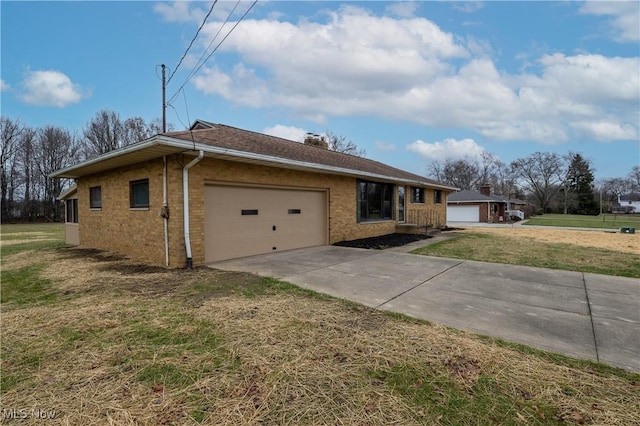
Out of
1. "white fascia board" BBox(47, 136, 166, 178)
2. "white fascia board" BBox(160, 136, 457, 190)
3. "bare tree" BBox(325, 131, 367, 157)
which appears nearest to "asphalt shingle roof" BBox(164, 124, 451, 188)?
"white fascia board" BBox(160, 136, 457, 190)

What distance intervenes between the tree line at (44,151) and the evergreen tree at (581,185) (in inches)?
2414

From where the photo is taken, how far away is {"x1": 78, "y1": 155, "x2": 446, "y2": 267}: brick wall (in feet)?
24.9

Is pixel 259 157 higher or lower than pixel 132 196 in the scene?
higher

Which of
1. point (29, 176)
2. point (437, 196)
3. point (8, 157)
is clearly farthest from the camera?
point (29, 176)

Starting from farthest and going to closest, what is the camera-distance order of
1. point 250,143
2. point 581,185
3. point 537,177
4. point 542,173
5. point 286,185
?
point 537,177
point 542,173
point 581,185
point 286,185
point 250,143

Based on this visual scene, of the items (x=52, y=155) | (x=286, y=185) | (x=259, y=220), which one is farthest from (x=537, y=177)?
(x=52, y=155)

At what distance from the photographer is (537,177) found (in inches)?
2160

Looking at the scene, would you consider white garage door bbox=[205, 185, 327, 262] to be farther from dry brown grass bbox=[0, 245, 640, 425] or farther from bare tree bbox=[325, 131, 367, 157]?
bare tree bbox=[325, 131, 367, 157]

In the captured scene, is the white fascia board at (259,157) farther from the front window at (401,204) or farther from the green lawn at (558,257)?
the front window at (401,204)

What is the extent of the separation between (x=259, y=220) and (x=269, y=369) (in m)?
6.84

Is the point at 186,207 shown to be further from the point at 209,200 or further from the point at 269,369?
the point at 269,369

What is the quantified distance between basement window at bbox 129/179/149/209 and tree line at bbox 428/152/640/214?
2046 inches

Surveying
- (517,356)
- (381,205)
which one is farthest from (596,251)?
(517,356)

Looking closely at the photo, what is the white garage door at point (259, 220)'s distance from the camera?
8258 mm
